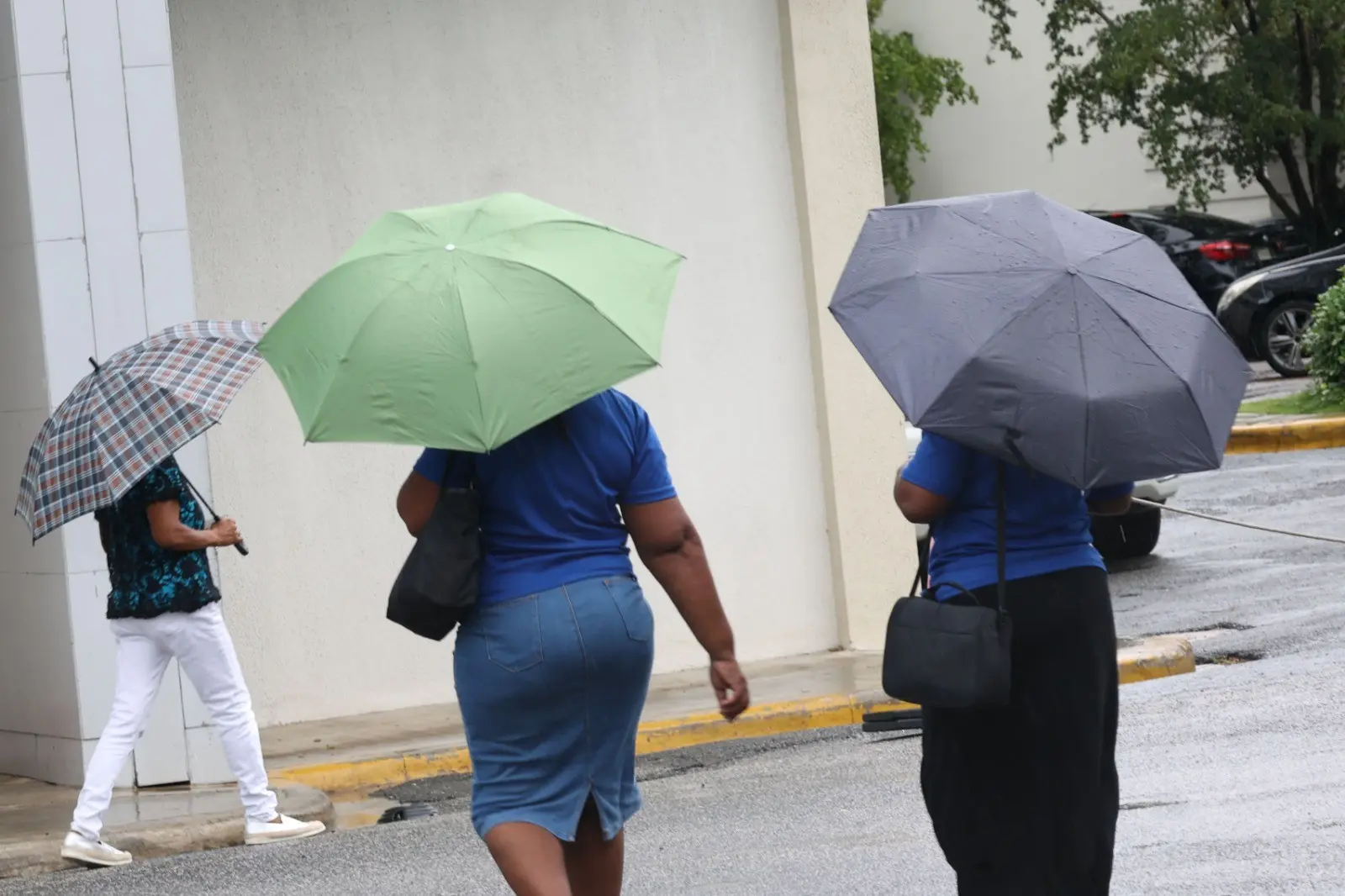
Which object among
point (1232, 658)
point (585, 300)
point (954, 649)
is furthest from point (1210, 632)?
point (585, 300)

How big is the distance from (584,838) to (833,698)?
530 centimetres

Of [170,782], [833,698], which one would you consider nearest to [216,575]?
[170,782]

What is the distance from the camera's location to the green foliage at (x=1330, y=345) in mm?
18031

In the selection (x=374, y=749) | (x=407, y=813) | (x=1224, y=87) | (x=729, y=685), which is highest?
Answer: (x=1224, y=87)

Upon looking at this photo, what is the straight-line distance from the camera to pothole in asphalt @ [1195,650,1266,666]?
385 inches

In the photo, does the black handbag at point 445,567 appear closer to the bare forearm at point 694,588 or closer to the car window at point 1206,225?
the bare forearm at point 694,588

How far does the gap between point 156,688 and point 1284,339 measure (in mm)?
16756

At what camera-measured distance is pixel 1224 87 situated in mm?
26906

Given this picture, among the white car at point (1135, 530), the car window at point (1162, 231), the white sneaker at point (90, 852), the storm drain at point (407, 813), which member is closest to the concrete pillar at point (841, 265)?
the white car at point (1135, 530)

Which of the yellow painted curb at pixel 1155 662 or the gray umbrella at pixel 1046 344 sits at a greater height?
the gray umbrella at pixel 1046 344

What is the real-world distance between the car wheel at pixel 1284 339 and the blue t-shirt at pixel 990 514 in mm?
18237

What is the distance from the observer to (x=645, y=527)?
14.2 feet

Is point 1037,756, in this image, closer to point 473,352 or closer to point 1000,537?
point 1000,537

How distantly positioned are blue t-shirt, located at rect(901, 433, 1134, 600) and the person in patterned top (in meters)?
3.78
